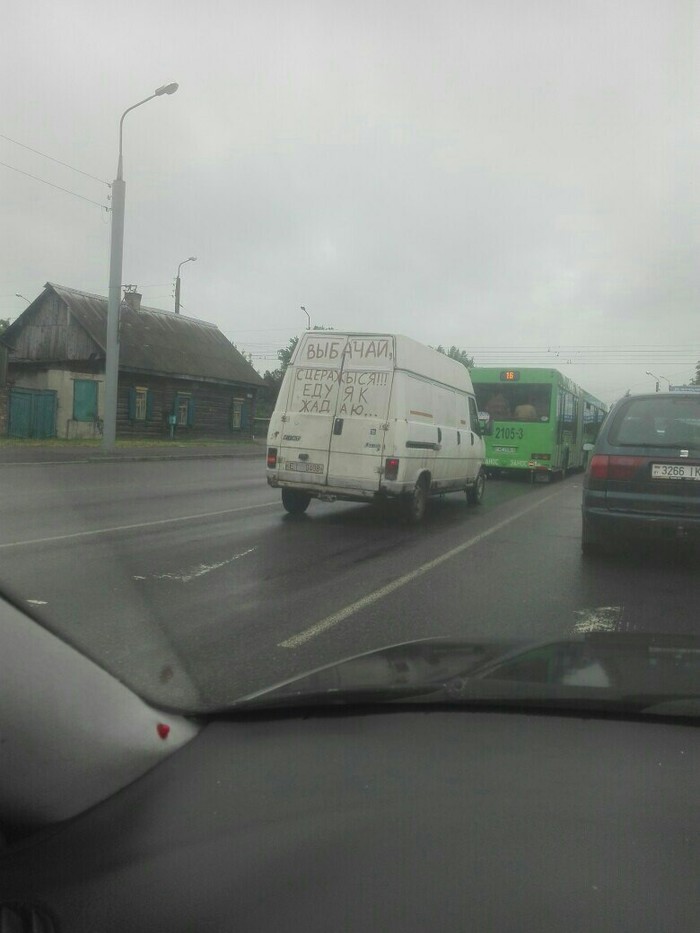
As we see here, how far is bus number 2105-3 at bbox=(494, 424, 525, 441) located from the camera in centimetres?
2330

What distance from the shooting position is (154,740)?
7.32 ft

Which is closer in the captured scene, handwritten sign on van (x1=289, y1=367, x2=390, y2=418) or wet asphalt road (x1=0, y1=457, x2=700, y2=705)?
wet asphalt road (x1=0, y1=457, x2=700, y2=705)

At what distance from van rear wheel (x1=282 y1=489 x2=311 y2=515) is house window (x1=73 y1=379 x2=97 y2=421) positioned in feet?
76.0

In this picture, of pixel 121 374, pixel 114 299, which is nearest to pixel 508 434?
pixel 114 299

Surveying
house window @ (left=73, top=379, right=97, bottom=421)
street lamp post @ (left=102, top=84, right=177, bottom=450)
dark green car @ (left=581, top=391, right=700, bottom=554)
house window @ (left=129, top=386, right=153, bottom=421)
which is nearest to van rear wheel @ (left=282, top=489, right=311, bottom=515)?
dark green car @ (left=581, top=391, right=700, bottom=554)

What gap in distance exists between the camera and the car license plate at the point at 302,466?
11820mm

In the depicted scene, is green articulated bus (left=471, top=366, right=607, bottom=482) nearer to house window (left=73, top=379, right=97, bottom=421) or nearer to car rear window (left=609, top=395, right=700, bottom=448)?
car rear window (left=609, top=395, right=700, bottom=448)

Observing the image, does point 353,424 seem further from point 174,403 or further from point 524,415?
point 174,403

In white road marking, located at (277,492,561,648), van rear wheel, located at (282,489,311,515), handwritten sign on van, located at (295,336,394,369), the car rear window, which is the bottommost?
white road marking, located at (277,492,561,648)

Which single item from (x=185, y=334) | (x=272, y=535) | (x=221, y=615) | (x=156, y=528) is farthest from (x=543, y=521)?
(x=185, y=334)

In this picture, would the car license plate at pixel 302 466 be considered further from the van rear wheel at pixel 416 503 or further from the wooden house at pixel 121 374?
the wooden house at pixel 121 374

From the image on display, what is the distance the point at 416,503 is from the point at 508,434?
1181 cm

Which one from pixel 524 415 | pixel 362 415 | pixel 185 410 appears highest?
pixel 185 410

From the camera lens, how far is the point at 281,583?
7406mm
